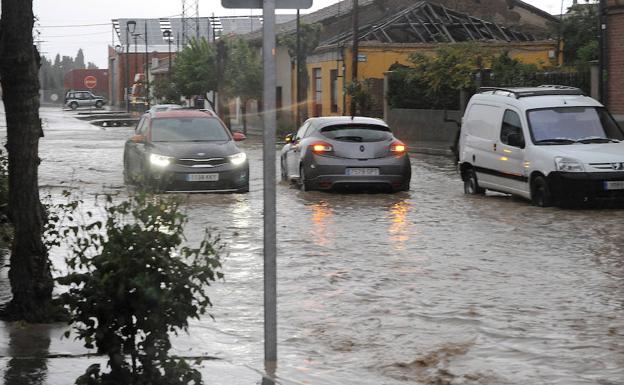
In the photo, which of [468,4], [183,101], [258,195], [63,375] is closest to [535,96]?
[258,195]

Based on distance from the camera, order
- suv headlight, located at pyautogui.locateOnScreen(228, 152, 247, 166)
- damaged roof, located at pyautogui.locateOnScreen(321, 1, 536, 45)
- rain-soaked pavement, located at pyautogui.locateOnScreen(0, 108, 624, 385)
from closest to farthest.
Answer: rain-soaked pavement, located at pyautogui.locateOnScreen(0, 108, 624, 385), suv headlight, located at pyautogui.locateOnScreen(228, 152, 247, 166), damaged roof, located at pyautogui.locateOnScreen(321, 1, 536, 45)

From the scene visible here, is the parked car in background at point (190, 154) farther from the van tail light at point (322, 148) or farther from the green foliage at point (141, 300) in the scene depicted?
the green foliage at point (141, 300)

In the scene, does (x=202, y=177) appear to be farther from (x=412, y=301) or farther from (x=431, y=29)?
(x=431, y=29)

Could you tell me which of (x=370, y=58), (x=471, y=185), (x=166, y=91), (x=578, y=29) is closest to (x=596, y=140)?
(x=471, y=185)

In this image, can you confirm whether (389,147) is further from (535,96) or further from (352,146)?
(535,96)

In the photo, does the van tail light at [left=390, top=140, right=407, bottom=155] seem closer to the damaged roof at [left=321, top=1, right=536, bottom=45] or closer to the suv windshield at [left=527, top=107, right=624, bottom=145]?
the suv windshield at [left=527, top=107, right=624, bottom=145]

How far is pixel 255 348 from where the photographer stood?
8031mm

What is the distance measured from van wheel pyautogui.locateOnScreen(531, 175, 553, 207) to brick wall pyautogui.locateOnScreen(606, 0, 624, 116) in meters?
14.1

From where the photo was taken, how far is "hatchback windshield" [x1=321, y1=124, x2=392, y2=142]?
19719mm

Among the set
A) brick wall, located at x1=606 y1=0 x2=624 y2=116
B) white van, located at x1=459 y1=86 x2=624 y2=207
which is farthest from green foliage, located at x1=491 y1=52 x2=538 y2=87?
white van, located at x1=459 y1=86 x2=624 y2=207

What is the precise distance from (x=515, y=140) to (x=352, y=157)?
9.81 ft

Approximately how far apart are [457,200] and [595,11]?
3006 cm

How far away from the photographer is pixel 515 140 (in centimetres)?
1788

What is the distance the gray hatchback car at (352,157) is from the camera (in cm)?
1955
